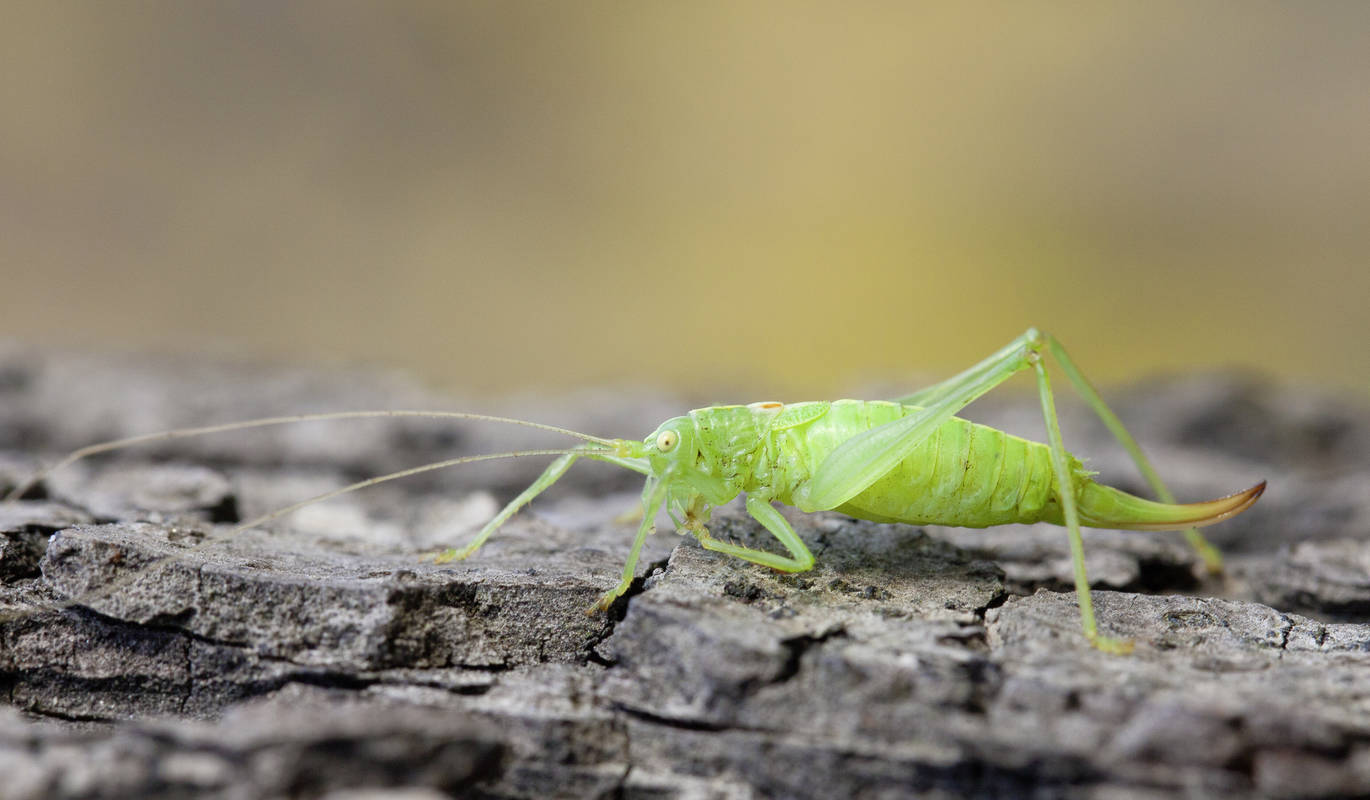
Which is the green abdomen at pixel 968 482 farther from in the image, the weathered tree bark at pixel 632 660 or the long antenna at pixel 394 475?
the long antenna at pixel 394 475

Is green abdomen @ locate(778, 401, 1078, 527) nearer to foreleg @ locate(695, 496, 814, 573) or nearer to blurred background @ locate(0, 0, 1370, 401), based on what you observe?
foreleg @ locate(695, 496, 814, 573)

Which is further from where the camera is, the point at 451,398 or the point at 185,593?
the point at 451,398

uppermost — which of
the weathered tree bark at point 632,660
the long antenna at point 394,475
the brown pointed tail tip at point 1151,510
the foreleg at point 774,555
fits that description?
the long antenna at point 394,475

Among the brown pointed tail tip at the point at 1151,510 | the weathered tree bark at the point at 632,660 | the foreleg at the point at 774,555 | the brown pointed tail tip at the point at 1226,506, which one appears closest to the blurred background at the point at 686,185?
the weathered tree bark at the point at 632,660

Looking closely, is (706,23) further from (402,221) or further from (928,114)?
(402,221)

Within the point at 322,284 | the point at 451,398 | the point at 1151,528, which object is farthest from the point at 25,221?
the point at 1151,528

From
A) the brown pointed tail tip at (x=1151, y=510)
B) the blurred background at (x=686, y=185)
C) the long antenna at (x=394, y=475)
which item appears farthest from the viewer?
the blurred background at (x=686, y=185)

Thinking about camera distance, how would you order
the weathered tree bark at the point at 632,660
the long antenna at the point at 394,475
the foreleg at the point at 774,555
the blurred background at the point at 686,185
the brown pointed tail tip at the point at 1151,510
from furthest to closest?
the blurred background at the point at 686,185 < the brown pointed tail tip at the point at 1151,510 < the foreleg at the point at 774,555 < the long antenna at the point at 394,475 < the weathered tree bark at the point at 632,660

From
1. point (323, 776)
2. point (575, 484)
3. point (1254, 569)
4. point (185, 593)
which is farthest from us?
point (575, 484)
